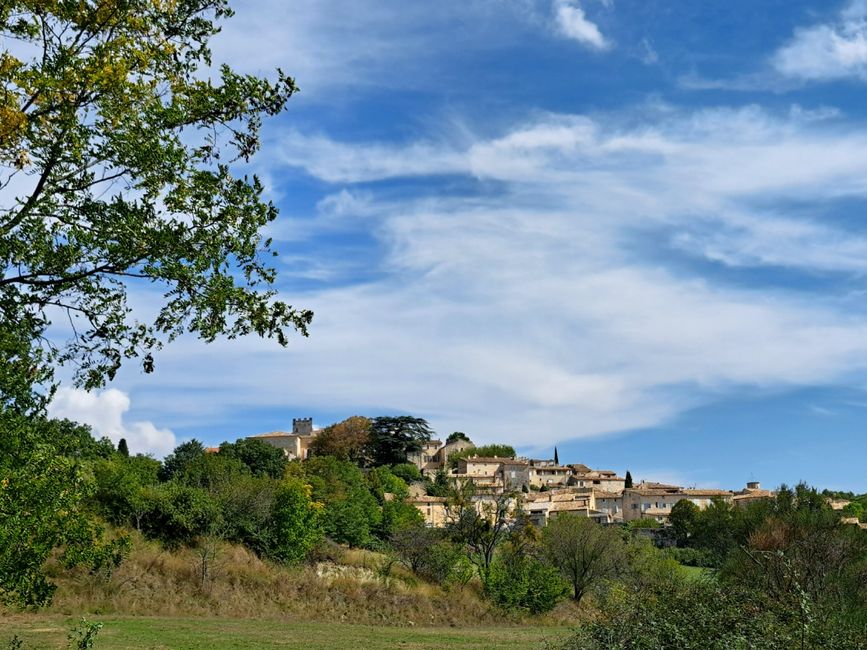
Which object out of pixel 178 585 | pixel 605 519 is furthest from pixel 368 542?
pixel 605 519

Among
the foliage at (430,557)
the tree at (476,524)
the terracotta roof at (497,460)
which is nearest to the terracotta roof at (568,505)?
the terracotta roof at (497,460)

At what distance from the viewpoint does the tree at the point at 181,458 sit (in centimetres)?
7000

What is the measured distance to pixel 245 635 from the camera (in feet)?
88.3

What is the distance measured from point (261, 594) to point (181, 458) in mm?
42501

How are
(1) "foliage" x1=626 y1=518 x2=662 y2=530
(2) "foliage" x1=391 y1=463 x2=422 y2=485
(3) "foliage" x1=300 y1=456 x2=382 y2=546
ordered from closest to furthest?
1. (3) "foliage" x1=300 y1=456 x2=382 y2=546
2. (2) "foliage" x1=391 y1=463 x2=422 y2=485
3. (1) "foliage" x1=626 y1=518 x2=662 y2=530

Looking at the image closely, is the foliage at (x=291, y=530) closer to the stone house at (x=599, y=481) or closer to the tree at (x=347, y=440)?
the tree at (x=347, y=440)

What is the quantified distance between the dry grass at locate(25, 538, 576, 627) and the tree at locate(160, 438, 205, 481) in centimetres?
3039

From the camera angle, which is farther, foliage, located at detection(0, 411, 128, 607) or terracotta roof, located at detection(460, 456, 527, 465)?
terracotta roof, located at detection(460, 456, 527, 465)

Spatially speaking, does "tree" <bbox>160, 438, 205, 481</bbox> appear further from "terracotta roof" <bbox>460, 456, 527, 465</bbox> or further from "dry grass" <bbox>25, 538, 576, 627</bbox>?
"terracotta roof" <bbox>460, 456, 527, 465</bbox>

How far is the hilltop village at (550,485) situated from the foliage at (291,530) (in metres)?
54.4

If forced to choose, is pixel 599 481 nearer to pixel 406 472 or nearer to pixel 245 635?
pixel 406 472

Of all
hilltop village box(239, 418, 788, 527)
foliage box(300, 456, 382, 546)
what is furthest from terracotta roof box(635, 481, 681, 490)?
foliage box(300, 456, 382, 546)

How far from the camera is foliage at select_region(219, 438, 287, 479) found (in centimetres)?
7744

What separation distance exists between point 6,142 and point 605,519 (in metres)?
122
